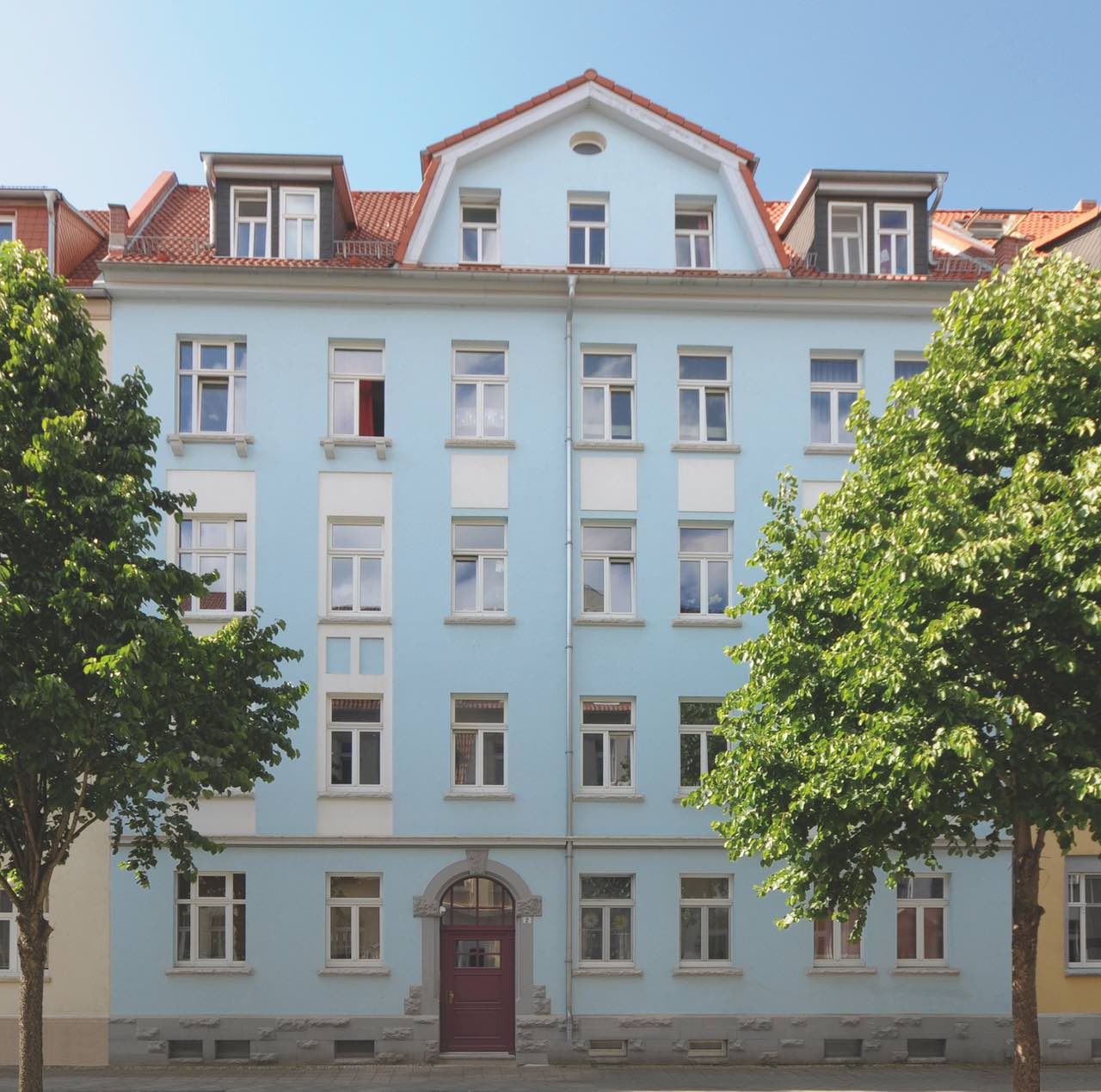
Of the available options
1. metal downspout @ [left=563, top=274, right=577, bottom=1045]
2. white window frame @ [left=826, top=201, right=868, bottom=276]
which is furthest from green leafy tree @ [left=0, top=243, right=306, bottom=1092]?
white window frame @ [left=826, top=201, right=868, bottom=276]

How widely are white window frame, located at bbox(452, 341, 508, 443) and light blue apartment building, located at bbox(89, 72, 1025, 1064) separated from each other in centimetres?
6

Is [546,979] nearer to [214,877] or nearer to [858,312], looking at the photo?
[214,877]

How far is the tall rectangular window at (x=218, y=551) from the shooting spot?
19.7 metres

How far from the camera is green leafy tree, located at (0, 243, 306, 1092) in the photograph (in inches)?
523

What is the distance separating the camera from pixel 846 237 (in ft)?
72.0

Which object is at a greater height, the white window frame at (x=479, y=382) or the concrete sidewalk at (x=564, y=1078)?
the white window frame at (x=479, y=382)

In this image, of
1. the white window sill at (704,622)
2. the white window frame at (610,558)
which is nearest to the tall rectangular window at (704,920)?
the white window sill at (704,622)

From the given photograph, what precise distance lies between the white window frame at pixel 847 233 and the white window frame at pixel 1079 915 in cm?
1151

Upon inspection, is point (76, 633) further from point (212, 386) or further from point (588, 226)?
point (588, 226)

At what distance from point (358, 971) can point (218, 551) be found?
24.3ft

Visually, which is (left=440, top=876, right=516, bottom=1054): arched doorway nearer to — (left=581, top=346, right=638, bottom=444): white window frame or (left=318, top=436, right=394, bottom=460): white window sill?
(left=318, top=436, right=394, bottom=460): white window sill

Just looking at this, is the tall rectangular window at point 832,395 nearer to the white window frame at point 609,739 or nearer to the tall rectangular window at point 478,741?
the white window frame at point 609,739

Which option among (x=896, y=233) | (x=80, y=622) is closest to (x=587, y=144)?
(x=896, y=233)

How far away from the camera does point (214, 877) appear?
19125mm
